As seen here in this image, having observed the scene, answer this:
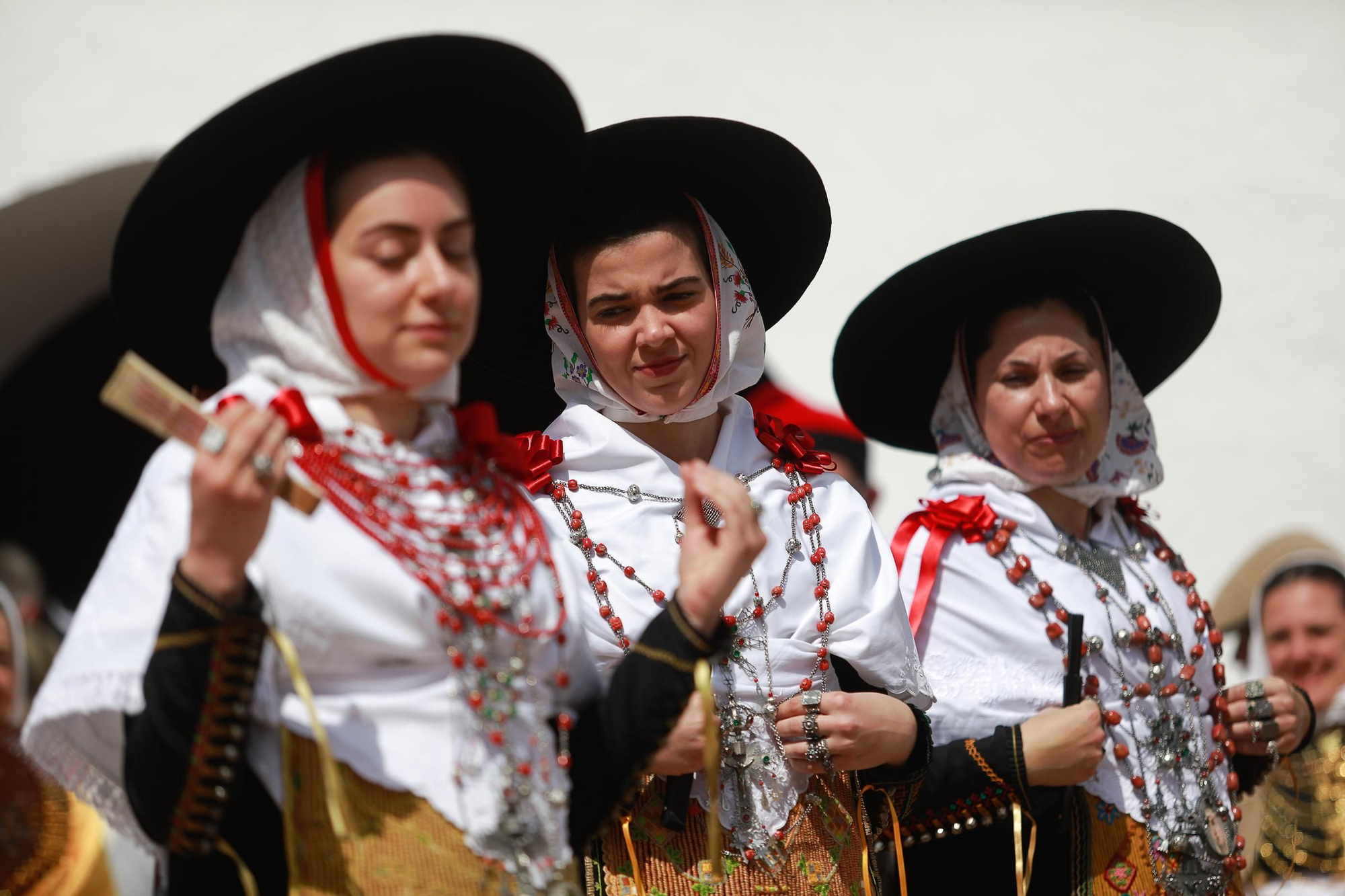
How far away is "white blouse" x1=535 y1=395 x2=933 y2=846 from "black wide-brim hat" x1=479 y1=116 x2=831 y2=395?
1.01 feet

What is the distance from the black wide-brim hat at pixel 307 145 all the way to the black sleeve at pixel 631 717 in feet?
2.88

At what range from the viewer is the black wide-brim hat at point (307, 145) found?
7.79 ft

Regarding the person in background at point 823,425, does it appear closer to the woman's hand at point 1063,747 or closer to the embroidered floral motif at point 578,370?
the woman's hand at point 1063,747

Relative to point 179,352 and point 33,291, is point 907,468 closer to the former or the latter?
point 33,291

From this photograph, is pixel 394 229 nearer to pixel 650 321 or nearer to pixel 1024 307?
pixel 650 321

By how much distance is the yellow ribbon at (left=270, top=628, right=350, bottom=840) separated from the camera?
212 cm

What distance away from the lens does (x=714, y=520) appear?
121 inches

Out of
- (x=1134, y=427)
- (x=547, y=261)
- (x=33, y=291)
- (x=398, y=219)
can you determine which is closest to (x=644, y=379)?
(x=547, y=261)

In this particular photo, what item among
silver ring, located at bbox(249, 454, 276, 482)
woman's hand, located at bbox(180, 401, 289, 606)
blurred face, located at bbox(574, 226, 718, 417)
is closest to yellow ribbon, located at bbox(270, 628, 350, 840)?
woman's hand, located at bbox(180, 401, 289, 606)

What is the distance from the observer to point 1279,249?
7609 millimetres

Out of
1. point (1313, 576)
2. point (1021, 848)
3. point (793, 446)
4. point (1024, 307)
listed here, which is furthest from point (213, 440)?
point (1313, 576)

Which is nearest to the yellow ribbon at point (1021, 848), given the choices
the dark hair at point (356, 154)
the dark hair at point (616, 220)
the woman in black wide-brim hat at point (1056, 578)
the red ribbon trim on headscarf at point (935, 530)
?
the woman in black wide-brim hat at point (1056, 578)

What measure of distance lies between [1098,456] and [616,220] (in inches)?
56.9

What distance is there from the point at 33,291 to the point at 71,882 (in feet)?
8.28
